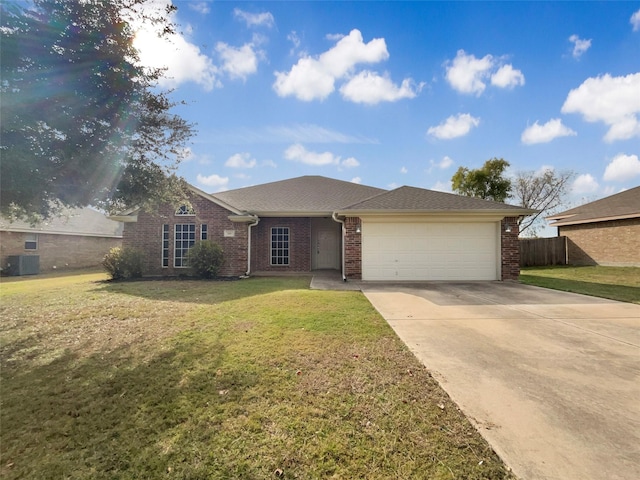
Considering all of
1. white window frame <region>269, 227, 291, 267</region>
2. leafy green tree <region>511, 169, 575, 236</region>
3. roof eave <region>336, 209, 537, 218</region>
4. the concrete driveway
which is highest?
leafy green tree <region>511, 169, 575, 236</region>

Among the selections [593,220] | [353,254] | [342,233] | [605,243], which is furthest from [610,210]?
[353,254]

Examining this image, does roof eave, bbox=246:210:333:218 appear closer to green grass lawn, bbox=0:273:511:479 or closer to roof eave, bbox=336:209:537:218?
roof eave, bbox=336:209:537:218

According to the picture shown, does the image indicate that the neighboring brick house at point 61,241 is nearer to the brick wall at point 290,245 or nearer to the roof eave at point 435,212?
the brick wall at point 290,245

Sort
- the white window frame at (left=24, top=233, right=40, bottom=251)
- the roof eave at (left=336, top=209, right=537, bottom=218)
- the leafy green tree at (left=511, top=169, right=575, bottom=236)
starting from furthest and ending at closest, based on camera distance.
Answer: the leafy green tree at (left=511, top=169, right=575, bottom=236) → the white window frame at (left=24, top=233, right=40, bottom=251) → the roof eave at (left=336, top=209, right=537, bottom=218)

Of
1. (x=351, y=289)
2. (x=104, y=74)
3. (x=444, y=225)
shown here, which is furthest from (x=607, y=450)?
(x=444, y=225)

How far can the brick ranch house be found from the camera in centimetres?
1094

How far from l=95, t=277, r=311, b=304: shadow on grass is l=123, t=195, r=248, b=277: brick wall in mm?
1451

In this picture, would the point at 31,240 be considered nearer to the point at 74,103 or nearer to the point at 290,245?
the point at 290,245

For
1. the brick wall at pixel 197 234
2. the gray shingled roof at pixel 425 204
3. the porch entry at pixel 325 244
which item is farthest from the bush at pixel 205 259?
the gray shingled roof at pixel 425 204

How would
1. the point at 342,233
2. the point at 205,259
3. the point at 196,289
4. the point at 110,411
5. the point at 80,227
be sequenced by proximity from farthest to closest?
the point at 80,227
the point at 342,233
the point at 205,259
the point at 196,289
the point at 110,411

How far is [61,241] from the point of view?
18281 mm

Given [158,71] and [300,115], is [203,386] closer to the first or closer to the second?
[158,71]

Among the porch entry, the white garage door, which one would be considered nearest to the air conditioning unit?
the porch entry

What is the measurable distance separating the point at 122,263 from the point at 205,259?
131 inches
